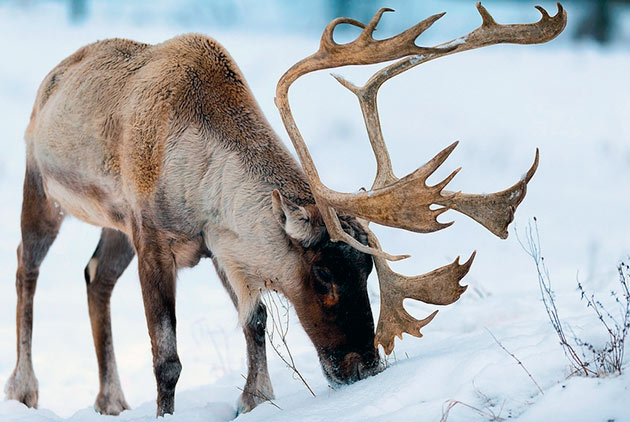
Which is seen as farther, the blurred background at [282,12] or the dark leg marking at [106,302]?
A: the blurred background at [282,12]

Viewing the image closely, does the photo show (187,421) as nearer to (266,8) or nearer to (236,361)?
(236,361)

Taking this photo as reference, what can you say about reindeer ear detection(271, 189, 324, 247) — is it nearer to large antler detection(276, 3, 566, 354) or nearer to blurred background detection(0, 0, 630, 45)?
large antler detection(276, 3, 566, 354)

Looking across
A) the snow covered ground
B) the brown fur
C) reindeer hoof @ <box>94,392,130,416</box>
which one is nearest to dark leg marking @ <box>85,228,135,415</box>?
reindeer hoof @ <box>94,392,130,416</box>

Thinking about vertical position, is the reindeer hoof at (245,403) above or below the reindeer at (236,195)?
below

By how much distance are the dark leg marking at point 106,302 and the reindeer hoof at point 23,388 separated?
388 mm

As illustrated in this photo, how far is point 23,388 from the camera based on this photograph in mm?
5414

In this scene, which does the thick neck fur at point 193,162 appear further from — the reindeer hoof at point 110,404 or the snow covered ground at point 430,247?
the reindeer hoof at point 110,404

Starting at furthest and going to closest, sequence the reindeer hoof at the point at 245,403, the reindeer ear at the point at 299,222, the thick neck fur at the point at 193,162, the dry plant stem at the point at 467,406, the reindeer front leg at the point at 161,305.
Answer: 1. the reindeer hoof at the point at 245,403
2. the reindeer front leg at the point at 161,305
3. the thick neck fur at the point at 193,162
4. the reindeer ear at the point at 299,222
5. the dry plant stem at the point at 467,406

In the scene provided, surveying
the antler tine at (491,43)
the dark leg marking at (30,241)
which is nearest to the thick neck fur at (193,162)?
the antler tine at (491,43)

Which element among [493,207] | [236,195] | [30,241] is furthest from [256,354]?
[30,241]

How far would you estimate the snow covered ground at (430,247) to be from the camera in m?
3.20

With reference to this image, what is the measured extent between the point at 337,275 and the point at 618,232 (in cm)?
768

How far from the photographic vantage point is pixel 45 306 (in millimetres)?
8391

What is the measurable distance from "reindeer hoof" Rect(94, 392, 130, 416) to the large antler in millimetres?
2248
